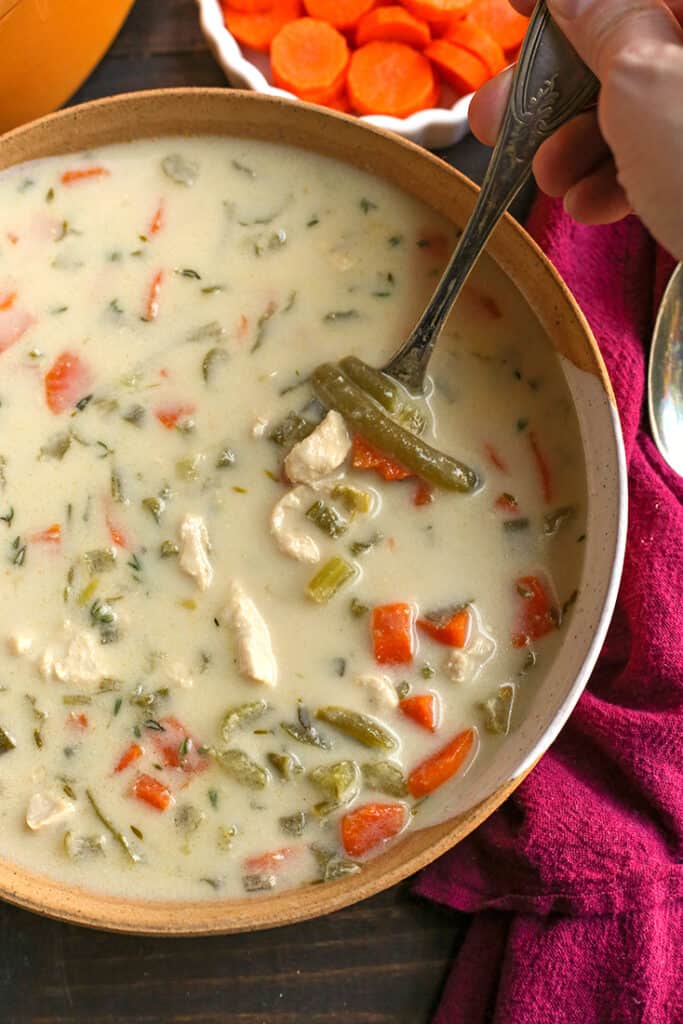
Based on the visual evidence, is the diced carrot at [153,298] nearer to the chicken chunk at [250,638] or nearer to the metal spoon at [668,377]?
the chicken chunk at [250,638]

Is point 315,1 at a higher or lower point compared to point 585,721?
higher

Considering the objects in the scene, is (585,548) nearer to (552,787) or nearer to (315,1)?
(552,787)

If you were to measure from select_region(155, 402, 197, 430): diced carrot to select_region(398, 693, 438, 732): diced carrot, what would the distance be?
2.01ft

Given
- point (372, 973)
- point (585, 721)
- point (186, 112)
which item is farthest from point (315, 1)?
point (372, 973)

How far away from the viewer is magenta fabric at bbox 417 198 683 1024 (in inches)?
81.5

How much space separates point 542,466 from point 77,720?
2.89ft

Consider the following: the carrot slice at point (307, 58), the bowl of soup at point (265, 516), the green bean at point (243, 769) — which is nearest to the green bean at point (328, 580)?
the bowl of soup at point (265, 516)

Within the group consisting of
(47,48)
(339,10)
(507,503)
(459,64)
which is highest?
(47,48)

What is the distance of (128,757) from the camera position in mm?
1886

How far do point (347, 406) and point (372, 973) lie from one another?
1.04 metres

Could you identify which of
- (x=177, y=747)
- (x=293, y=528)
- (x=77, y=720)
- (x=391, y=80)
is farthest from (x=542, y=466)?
(x=391, y=80)

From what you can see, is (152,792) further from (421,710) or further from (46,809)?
(421,710)

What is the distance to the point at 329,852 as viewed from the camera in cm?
185

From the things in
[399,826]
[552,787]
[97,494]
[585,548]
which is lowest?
[552,787]
